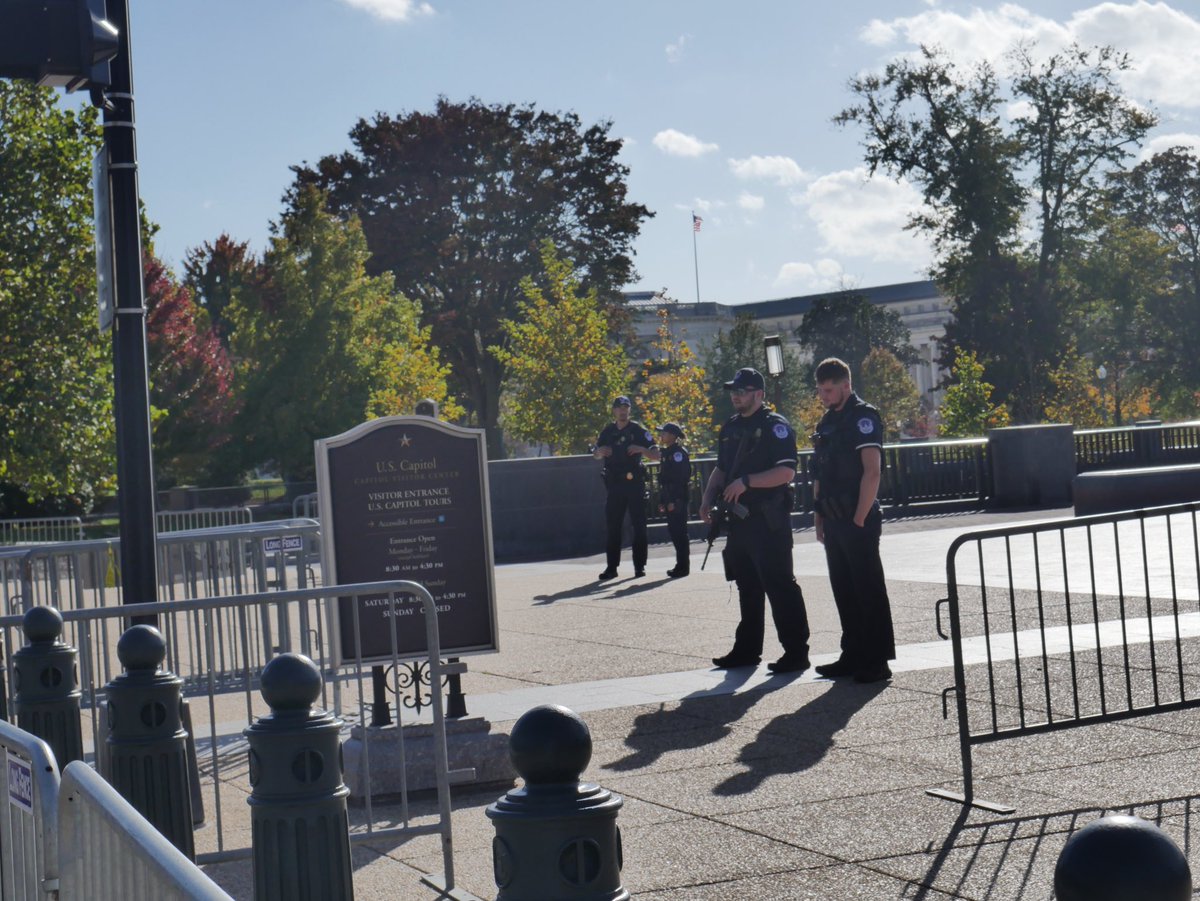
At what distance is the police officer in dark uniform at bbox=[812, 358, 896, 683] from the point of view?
9102mm

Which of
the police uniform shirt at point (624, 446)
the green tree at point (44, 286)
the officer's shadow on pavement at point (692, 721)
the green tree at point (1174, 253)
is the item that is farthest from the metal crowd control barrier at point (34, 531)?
the green tree at point (1174, 253)

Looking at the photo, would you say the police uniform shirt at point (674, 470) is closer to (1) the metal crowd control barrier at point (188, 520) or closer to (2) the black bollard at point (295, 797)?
(1) the metal crowd control barrier at point (188, 520)

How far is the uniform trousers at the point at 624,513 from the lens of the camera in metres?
17.5

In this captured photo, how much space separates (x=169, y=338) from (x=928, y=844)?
43.3 metres

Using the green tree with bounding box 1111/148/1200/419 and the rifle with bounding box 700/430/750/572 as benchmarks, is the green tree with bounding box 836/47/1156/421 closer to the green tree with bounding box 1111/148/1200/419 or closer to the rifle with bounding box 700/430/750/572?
the green tree with bounding box 1111/148/1200/419

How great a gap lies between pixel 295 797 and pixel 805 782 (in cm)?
307

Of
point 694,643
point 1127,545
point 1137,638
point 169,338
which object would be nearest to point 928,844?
point 1137,638

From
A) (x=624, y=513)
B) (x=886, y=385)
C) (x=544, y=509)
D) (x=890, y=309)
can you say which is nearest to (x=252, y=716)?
(x=624, y=513)

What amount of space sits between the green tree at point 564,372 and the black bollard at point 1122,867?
38928 mm

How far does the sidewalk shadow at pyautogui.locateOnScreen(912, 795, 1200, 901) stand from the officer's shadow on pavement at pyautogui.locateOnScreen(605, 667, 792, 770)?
1.85 meters

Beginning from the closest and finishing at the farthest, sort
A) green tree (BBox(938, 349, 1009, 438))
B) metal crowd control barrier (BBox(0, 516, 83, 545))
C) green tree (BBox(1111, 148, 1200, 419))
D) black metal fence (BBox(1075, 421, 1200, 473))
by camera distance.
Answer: metal crowd control barrier (BBox(0, 516, 83, 545))
black metal fence (BBox(1075, 421, 1200, 473))
green tree (BBox(938, 349, 1009, 438))
green tree (BBox(1111, 148, 1200, 419))

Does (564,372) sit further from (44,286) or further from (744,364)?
(744,364)

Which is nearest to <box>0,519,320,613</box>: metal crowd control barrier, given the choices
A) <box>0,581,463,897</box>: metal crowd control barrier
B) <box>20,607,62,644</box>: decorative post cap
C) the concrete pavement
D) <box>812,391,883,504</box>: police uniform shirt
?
the concrete pavement

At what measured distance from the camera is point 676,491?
58.2ft
